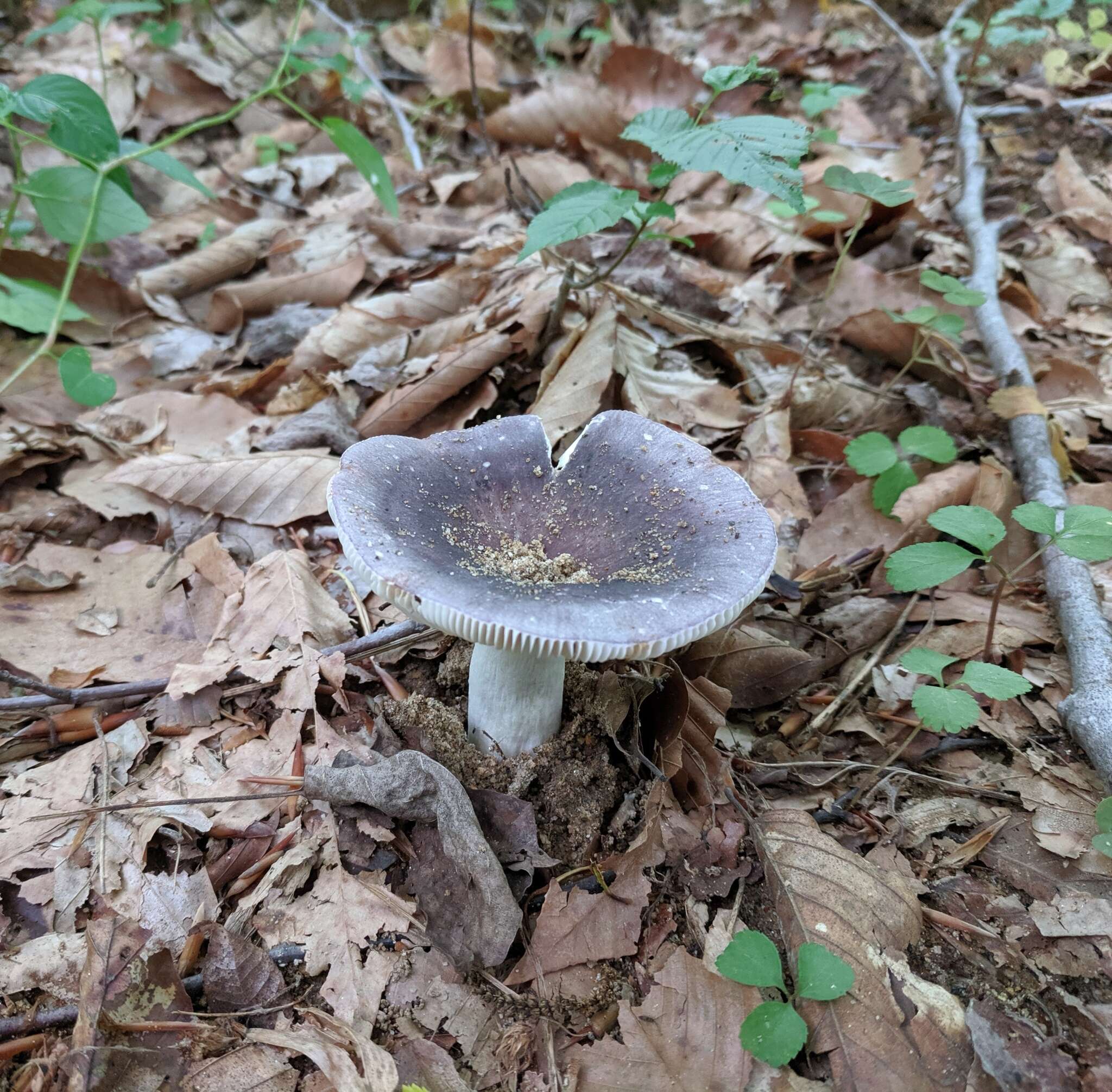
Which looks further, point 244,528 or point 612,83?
point 612,83

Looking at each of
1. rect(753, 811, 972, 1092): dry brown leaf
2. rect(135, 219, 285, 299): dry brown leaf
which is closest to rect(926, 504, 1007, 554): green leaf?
rect(753, 811, 972, 1092): dry brown leaf

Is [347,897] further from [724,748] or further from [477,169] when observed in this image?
[477,169]

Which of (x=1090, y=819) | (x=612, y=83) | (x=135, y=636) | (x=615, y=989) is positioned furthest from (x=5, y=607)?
(x=612, y=83)

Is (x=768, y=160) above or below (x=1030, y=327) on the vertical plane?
above

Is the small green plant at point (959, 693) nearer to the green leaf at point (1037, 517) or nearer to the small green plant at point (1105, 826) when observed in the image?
the small green plant at point (1105, 826)

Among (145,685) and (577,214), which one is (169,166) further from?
(145,685)

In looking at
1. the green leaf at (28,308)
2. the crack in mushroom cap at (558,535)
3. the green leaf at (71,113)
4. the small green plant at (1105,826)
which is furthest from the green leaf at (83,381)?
the small green plant at (1105,826)
